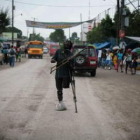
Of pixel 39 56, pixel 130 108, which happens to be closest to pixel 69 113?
pixel 130 108

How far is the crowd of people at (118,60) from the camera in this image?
21.7 metres

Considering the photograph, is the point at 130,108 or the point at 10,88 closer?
the point at 130,108

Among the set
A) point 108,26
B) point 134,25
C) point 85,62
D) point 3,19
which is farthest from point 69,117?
point 3,19

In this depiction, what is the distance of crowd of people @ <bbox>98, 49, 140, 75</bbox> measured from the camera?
21.7 metres

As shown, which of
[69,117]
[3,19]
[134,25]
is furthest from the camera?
[3,19]

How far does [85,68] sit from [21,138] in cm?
1361

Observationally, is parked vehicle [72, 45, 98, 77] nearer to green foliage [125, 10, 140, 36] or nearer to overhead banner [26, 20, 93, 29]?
green foliage [125, 10, 140, 36]

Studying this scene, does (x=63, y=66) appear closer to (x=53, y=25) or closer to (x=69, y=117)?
(x=69, y=117)

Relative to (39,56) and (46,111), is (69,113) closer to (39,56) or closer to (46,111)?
(46,111)

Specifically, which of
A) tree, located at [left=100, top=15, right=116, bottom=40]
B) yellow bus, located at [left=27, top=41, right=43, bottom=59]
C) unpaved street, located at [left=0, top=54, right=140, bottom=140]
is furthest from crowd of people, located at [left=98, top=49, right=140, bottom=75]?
yellow bus, located at [left=27, top=41, right=43, bottom=59]

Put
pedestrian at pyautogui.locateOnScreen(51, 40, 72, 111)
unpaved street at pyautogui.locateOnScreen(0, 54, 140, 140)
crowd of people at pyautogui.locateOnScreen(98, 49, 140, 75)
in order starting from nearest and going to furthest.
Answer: unpaved street at pyautogui.locateOnScreen(0, 54, 140, 140) → pedestrian at pyautogui.locateOnScreen(51, 40, 72, 111) → crowd of people at pyautogui.locateOnScreen(98, 49, 140, 75)

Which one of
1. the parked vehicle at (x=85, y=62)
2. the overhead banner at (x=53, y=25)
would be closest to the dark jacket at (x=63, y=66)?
the parked vehicle at (x=85, y=62)

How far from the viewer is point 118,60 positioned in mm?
25141

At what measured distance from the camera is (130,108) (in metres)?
8.85
